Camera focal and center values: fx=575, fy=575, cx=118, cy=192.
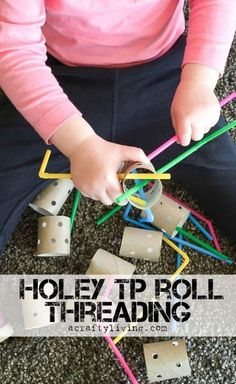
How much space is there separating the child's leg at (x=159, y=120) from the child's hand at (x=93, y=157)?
18 centimetres

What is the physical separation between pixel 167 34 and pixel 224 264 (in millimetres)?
385

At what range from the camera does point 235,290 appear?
3.09ft

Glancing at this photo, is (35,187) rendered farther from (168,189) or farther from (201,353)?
(201,353)

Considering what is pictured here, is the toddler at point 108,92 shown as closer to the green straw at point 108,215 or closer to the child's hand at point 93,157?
the child's hand at point 93,157

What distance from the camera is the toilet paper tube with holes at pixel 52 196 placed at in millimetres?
951

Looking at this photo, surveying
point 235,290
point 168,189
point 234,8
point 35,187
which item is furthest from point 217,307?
point 234,8

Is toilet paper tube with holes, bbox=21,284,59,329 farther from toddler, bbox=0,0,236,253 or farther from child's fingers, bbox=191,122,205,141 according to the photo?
child's fingers, bbox=191,122,205,141

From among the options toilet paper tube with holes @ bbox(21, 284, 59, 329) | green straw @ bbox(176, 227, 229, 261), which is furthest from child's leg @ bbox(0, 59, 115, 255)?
green straw @ bbox(176, 227, 229, 261)

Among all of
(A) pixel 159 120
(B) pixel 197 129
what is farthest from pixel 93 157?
(A) pixel 159 120

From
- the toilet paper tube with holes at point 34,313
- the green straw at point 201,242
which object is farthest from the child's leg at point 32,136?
the green straw at point 201,242

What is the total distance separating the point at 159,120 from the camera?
2.89 ft

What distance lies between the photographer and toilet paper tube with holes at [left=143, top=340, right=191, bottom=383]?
876mm

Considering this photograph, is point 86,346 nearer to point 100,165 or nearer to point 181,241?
point 181,241

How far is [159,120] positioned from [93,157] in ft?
0.78
